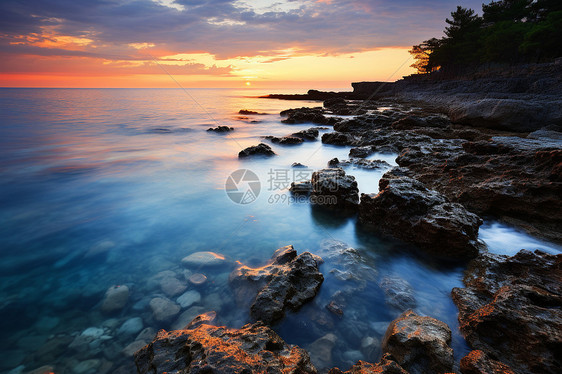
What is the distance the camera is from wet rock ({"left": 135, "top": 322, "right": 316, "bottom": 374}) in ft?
6.09

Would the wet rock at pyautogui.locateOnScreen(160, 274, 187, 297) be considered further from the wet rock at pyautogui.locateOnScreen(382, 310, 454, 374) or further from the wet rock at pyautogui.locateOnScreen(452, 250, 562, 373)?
the wet rock at pyautogui.locateOnScreen(452, 250, 562, 373)

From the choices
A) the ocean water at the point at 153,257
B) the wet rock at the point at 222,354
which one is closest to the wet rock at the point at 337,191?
the ocean water at the point at 153,257

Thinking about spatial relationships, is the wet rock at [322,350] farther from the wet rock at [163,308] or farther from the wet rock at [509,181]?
the wet rock at [509,181]

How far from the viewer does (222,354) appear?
1907mm

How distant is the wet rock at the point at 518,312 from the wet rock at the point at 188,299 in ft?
10.9

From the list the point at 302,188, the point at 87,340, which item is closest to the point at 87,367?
the point at 87,340

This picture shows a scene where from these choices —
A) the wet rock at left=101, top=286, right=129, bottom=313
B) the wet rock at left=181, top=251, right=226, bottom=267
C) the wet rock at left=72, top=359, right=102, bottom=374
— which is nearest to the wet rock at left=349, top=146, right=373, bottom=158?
the wet rock at left=181, top=251, right=226, bottom=267

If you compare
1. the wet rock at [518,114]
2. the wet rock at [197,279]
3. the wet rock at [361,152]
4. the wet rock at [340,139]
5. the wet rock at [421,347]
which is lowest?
the wet rock at [197,279]

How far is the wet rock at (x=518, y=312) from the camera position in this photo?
7.15 feet

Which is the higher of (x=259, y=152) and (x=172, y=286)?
(x=259, y=152)

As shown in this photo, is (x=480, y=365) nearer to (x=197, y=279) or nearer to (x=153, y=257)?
(x=197, y=279)

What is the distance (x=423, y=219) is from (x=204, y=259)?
3.97 meters

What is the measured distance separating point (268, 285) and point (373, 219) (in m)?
2.96

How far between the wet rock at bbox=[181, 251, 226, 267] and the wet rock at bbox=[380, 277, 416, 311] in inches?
104
